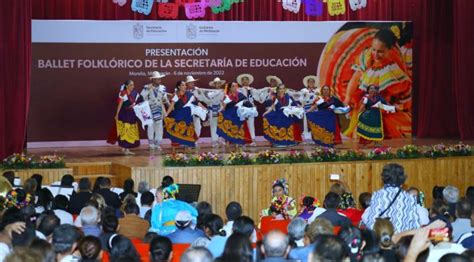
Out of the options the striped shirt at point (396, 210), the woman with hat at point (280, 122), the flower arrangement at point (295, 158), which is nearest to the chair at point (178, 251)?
the striped shirt at point (396, 210)

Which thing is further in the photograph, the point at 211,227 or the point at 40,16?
the point at 40,16

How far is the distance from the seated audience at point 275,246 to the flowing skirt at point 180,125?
35.2ft

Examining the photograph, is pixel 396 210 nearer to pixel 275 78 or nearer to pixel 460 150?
pixel 460 150

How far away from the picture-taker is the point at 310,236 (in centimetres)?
614

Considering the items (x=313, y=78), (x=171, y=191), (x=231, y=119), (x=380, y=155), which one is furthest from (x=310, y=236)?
(x=313, y=78)

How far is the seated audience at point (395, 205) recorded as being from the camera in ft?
23.5

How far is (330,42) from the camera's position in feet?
60.2

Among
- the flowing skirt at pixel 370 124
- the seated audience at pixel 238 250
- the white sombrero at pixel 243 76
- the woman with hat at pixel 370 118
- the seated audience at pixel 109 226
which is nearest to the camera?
the seated audience at pixel 238 250

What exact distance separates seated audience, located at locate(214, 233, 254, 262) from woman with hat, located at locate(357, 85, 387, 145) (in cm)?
1169

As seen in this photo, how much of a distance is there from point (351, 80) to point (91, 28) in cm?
502

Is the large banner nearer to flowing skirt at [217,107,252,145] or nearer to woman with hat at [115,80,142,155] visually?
flowing skirt at [217,107,252,145]

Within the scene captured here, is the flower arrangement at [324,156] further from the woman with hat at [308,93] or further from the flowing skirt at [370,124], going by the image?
the flowing skirt at [370,124]

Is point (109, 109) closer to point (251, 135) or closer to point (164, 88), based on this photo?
point (164, 88)

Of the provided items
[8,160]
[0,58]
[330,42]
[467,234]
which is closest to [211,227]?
[467,234]
